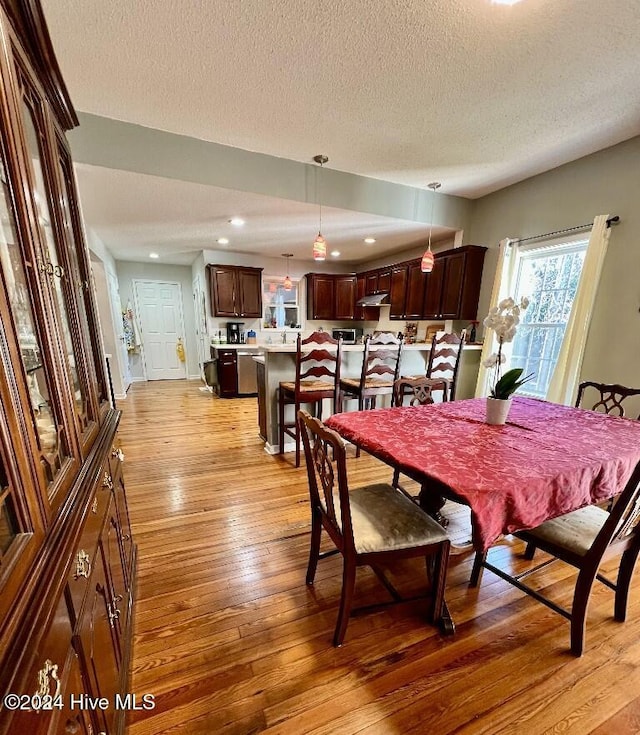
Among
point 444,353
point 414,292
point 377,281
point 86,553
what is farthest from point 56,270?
point 377,281

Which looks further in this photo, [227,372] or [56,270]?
[227,372]

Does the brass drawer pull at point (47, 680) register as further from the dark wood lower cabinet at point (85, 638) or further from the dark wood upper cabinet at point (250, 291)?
the dark wood upper cabinet at point (250, 291)

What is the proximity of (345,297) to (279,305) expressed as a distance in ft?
4.40

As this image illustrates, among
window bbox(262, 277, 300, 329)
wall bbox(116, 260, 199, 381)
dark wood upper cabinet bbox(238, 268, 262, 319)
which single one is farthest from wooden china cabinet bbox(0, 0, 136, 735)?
wall bbox(116, 260, 199, 381)

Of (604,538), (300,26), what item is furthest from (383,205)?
(604,538)

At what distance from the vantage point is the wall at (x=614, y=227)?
2.62 metres

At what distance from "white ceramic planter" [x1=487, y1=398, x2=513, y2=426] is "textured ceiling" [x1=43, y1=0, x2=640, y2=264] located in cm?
198

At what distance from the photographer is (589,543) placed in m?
1.29

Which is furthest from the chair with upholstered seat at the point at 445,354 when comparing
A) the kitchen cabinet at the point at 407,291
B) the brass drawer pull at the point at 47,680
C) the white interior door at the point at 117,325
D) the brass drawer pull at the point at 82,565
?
the white interior door at the point at 117,325

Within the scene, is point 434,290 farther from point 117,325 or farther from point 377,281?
point 117,325

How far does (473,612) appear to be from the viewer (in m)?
1.48

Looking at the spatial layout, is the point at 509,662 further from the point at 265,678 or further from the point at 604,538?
the point at 265,678

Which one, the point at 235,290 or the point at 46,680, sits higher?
the point at 235,290

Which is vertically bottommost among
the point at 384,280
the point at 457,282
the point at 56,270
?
the point at 56,270
